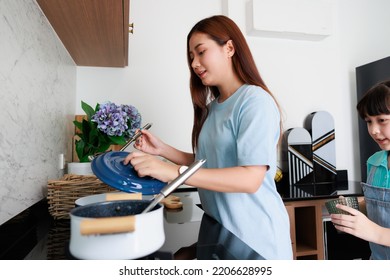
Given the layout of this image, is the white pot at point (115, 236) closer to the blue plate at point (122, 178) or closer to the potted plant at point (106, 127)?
the blue plate at point (122, 178)

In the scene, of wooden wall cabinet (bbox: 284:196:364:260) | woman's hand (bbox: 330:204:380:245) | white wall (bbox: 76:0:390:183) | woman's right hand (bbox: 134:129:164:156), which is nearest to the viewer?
woman's hand (bbox: 330:204:380:245)

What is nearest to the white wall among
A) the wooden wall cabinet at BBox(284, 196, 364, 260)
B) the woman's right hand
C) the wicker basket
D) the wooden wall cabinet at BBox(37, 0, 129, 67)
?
the wooden wall cabinet at BBox(37, 0, 129, 67)

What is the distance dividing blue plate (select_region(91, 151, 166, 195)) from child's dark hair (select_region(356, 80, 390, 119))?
77 centimetres

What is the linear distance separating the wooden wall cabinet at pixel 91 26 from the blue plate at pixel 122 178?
0.59m

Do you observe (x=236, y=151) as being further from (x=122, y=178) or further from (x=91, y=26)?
(x=91, y=26)

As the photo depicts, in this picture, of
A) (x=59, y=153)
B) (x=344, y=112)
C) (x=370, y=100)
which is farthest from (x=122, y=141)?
(x=344, y=112)

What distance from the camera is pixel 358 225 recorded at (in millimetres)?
789

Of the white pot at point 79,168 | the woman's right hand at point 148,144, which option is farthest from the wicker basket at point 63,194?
the white pot at point 79,168

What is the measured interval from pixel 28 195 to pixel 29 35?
51 cm

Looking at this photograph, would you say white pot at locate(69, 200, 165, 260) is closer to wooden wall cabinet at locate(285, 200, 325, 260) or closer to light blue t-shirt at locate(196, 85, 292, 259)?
light blue t-shirt at locate(196, 85, 292, 259)

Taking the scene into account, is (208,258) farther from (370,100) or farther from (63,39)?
(63,39)

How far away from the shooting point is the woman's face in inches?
32.2

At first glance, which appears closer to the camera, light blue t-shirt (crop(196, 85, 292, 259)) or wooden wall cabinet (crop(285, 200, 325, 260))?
light blue t-shirt (crop(196, 85, 292, 259))

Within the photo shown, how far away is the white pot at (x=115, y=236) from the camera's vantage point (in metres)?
0.40
